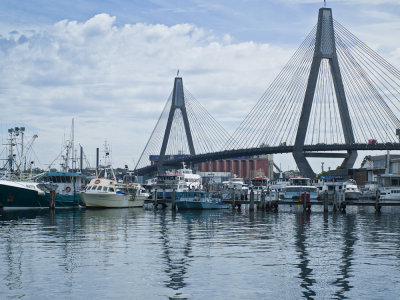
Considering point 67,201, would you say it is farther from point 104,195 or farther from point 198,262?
point 198,262

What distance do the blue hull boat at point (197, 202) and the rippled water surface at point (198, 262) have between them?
23909mm

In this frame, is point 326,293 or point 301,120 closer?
point 326,293

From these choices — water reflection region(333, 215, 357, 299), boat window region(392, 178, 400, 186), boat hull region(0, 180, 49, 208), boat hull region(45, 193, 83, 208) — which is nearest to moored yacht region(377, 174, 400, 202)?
boat window region(392, 178, 400, 186)

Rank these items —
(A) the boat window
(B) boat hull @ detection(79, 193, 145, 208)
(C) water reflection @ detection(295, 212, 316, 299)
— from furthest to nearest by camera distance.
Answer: (A) the boat window → (B) boat hull @ detection(79, 193, 145, 208) → (C) water reflection @ detection(295, 212, 316, 299)

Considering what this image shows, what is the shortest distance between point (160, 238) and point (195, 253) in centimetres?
755

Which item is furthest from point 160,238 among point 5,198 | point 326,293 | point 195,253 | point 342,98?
point 342,98

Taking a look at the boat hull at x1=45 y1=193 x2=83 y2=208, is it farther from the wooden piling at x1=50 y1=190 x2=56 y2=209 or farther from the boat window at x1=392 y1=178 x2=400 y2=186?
the boat window at x1=392 y1=178 x2=400 y2=186

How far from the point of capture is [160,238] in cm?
3897

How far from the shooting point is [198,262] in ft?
94.7

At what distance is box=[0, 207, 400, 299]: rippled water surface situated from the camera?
22.8 m

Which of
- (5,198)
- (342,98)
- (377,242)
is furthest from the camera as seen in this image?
(342,98)

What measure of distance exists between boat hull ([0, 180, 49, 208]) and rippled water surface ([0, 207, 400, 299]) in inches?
990

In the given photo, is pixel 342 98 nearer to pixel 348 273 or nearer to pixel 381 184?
pixel 381 184

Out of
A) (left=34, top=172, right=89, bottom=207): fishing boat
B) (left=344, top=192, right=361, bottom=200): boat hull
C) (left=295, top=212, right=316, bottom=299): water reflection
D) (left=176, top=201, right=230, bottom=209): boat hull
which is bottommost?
(left=295, top=212, right=316, bottom=299): water reflection
